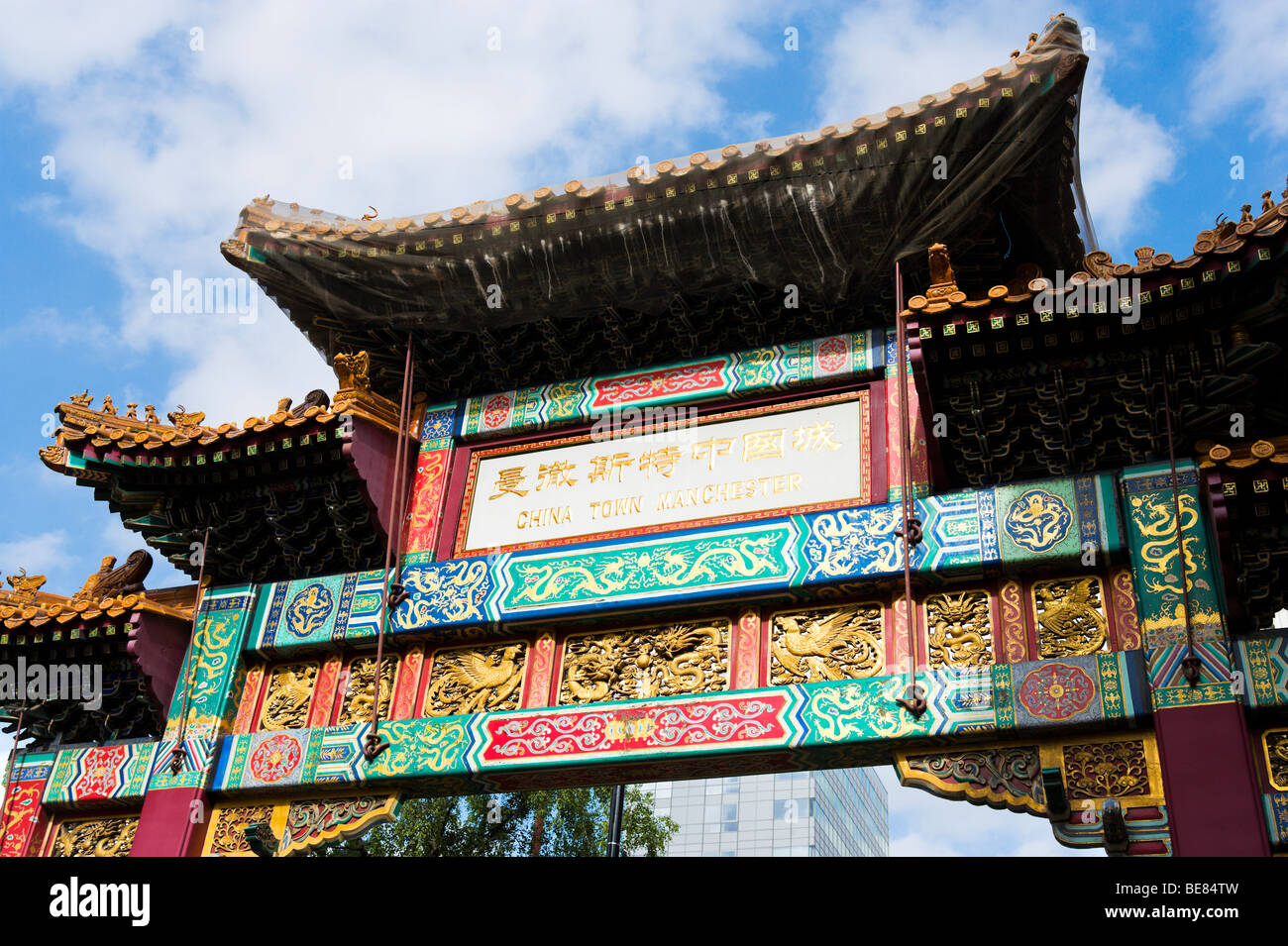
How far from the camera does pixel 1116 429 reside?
7.25 m

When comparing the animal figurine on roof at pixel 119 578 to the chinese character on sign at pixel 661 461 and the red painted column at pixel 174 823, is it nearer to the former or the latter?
the red painted column at pixel 174 823

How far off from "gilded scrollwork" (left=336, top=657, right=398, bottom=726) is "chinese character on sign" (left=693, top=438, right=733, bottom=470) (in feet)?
7.59

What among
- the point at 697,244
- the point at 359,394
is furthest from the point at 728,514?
the point at 359,394

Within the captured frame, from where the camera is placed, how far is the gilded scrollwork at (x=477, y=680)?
25.5 feet

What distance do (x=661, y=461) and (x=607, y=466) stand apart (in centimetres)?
37

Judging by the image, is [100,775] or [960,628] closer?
[960,628]

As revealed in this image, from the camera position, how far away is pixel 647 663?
755cm

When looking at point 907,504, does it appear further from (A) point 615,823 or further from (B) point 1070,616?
(A) point 615,823

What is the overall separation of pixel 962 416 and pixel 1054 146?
165 centimetres

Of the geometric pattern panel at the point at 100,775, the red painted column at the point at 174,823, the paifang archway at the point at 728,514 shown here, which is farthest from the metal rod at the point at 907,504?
the geometric pattern panel at the point at 100,775

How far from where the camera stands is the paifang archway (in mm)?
6547

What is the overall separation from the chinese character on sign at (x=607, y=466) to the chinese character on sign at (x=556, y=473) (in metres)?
0.14

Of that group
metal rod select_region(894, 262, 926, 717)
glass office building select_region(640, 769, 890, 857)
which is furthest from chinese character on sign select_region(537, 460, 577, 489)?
glass office building select_region(640, 769, 890, 857)
